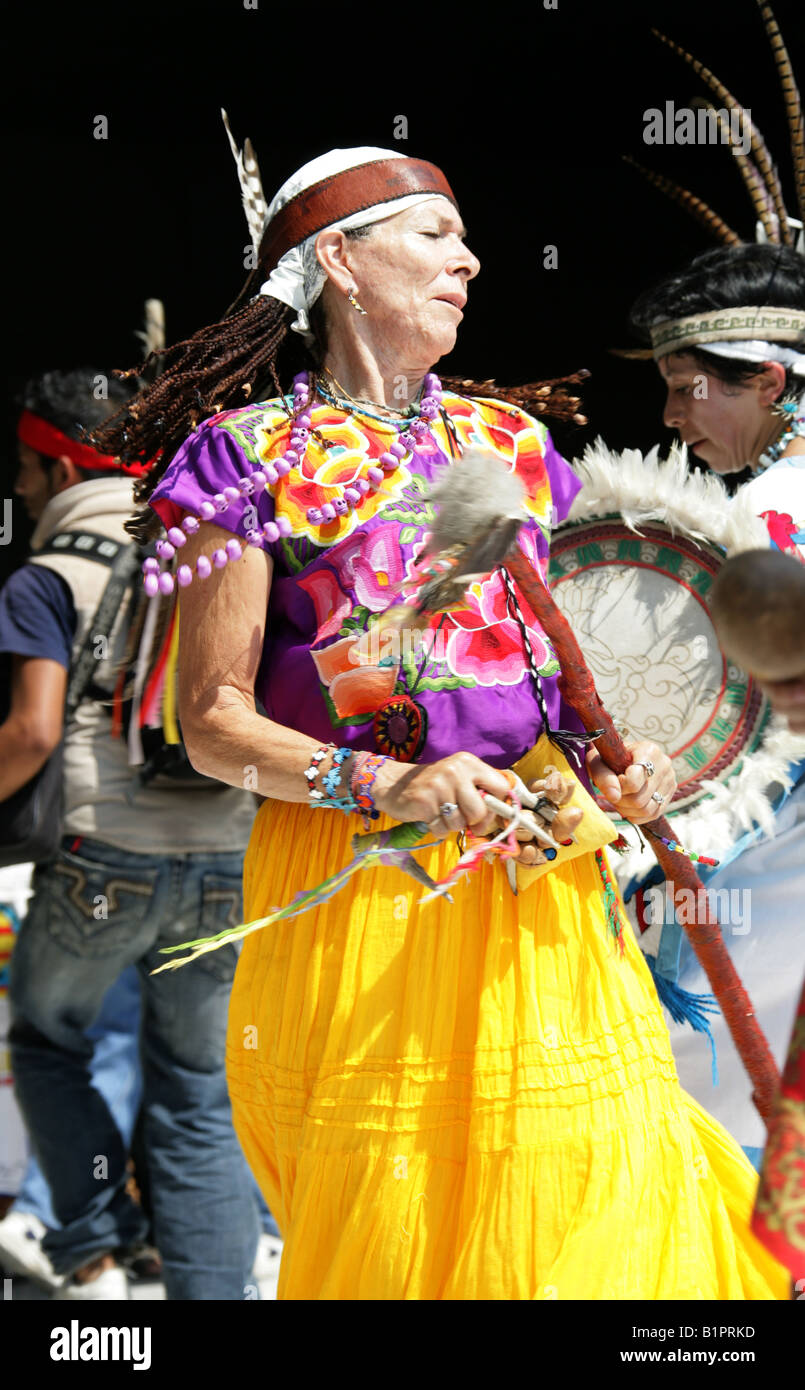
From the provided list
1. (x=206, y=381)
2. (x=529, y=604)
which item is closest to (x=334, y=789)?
(x=529, y=604)

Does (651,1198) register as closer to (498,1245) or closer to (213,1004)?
(498,1245)

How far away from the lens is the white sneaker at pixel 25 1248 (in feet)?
11.8

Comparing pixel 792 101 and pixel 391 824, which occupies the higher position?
pixel 792 101

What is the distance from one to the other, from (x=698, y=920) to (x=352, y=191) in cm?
114

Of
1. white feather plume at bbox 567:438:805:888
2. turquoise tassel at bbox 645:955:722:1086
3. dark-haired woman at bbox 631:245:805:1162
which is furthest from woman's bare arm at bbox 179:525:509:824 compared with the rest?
dark-haired woman at bbox 631:245:805:1162

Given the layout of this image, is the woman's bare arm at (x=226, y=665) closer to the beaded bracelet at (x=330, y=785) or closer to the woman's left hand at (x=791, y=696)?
the beaded bracelet at (x=330, y=785)

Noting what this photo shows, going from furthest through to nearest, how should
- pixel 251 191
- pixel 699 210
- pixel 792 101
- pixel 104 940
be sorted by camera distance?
pixel 104 940 < pixel 699 210 < pixel 792 101 < pixel 251 191

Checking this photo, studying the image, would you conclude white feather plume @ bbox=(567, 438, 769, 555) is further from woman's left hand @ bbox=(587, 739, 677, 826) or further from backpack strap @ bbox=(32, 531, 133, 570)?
backpack strap @ bbox=(32, 531, 133, 570)

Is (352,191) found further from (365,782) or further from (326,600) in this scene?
(365,782)

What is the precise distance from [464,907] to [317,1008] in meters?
0.23

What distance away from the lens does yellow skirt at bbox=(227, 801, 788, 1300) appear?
1774 mm

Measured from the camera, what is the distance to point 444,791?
175 centimetres

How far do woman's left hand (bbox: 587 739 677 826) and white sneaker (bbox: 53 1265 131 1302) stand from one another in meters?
2.13
